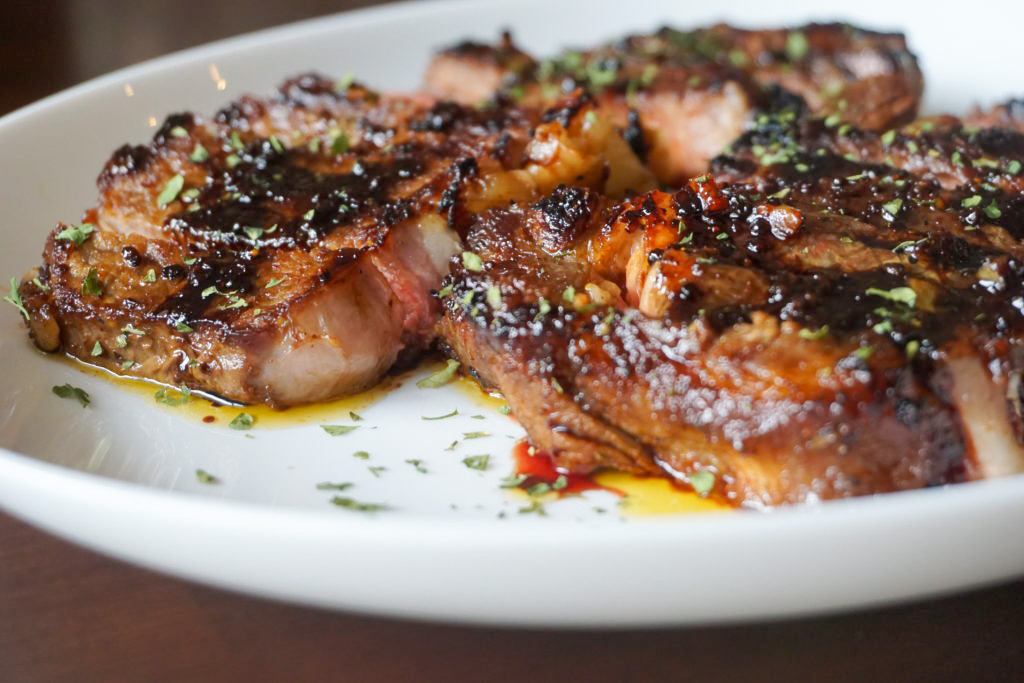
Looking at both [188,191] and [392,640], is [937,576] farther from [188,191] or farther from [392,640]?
[188,191]

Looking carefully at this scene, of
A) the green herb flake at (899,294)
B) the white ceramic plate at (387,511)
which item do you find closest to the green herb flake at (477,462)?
the white ceramic plate at (387,511)

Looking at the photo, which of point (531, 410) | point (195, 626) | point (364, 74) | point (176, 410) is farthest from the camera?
point (364, 74)

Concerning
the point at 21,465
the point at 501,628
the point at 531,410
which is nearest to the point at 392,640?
the point at 501,628

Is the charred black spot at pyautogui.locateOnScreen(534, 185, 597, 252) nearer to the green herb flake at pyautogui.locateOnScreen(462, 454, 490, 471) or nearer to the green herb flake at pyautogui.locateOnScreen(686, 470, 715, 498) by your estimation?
the green herb flake at pyautogui.locateOnScreen(462, 454, 490, 471)

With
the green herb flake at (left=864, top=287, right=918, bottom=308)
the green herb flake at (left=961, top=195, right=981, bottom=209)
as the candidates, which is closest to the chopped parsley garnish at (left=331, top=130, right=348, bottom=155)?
the green herb flake at (left=864, top=287, right=918, bottom=308)

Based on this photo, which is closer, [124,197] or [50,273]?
[50,273]

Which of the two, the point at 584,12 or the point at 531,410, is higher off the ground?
the point at 584,12

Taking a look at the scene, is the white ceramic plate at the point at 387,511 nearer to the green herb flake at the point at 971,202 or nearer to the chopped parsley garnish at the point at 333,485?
the chopped parsley garnish at the point at 333,485
